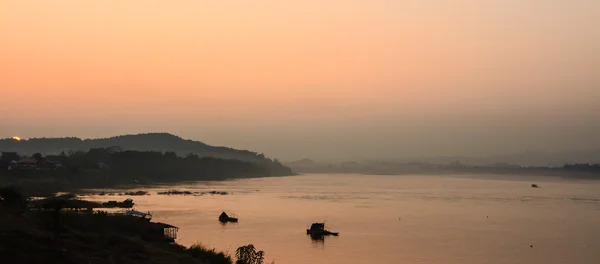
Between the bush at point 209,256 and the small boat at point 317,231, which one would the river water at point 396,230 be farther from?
the bush at point 209,256

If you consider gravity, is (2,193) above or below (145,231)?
above

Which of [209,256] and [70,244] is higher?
[70,244]

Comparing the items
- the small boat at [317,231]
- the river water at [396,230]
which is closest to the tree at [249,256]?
the river water at [396,230]

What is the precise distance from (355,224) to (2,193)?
33415 mm

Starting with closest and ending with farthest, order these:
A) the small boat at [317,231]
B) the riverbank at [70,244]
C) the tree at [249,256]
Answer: the riverbank at [70,244]
the tree at [249,256]
the small boat at [317,231]

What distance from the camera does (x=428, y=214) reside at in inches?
2714

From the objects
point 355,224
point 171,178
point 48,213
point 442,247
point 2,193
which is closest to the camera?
point 48,213

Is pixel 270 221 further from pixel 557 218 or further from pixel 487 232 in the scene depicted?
pixel 557 218

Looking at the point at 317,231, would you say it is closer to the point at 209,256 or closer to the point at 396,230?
the point at 396,230

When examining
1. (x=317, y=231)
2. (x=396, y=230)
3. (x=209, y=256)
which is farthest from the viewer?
(x=396, y=230)

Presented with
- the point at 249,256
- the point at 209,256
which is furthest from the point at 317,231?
the point at 209,256

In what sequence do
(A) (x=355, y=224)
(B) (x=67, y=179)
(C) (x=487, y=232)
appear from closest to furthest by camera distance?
(C) (x=487, y=232), (A) (x=355, y=224), (B) (x=67, y=179)

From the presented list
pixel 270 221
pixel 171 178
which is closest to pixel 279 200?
pixel 270 221

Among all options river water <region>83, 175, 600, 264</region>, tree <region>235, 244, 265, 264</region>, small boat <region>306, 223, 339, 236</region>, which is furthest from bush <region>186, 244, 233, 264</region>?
small boat <region>306, 223, 339, 236</region>
